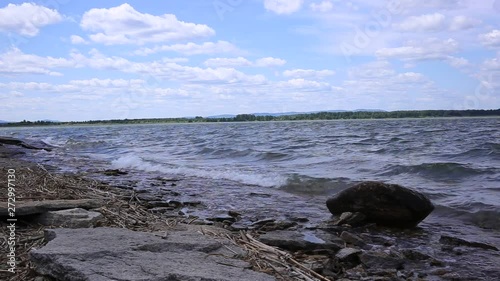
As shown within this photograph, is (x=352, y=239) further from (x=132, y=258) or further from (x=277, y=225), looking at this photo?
(x=132, y=258)

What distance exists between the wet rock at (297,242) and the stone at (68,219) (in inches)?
81.1

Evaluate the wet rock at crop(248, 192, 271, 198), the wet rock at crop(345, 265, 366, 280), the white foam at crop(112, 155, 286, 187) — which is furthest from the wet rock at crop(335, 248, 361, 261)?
the white foam at crop(112, 155, 286, 187)

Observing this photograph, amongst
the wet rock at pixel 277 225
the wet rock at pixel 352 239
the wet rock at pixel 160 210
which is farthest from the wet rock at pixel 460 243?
the wet rock at pixel 160 210

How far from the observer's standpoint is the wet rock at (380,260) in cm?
522

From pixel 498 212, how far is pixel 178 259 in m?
6.60

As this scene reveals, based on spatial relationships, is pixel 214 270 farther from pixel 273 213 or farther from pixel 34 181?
pixel 34 181

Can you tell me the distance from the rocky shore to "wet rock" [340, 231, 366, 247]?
0.01 meters

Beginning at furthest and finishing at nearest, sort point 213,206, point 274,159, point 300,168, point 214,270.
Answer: point 274,159, point 300,168, point 213,206, point 214,270

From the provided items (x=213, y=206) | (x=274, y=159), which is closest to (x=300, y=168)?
(x=274, y=159)

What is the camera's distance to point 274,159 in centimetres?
1920

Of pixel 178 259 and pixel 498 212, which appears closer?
pixel 178 259

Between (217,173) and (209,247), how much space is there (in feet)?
35.3

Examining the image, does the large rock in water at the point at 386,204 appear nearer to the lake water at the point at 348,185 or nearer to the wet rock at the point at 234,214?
the lake water at the point at 348,185

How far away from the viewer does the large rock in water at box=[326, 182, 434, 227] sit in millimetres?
7535
